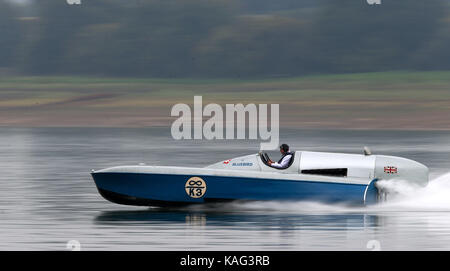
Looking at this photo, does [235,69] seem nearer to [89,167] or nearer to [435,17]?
[435,17]

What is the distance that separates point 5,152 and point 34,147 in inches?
189

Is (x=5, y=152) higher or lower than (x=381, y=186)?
higher

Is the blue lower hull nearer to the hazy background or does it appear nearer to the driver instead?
the driver

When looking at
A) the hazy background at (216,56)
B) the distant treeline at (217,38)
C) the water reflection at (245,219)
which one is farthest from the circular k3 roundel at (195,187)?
the distant treeline at (217,38)

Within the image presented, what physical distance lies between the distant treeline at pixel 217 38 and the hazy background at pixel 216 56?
156 millimetres

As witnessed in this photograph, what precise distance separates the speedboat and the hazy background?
76491 mm

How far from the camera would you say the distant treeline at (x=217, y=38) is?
131500 mm

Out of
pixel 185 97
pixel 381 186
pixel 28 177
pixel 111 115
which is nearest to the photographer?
pixel 381 186

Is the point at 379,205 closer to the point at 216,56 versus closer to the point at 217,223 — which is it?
the point at 217,223

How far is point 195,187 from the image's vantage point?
1864 cm

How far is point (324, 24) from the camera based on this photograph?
14062 centimetres

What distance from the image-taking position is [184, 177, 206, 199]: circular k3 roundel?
18594mm

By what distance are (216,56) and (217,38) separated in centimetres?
753

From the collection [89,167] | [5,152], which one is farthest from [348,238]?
[5,152]
